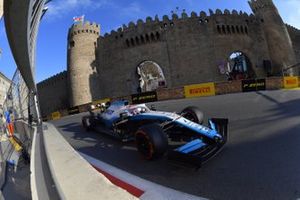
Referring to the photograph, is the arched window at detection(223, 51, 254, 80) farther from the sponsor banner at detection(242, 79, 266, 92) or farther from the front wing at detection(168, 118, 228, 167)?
the front wing at detection(168, 118, 228, 167)

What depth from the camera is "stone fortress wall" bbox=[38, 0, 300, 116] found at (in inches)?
1394

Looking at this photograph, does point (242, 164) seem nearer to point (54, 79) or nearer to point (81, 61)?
point (81, 61)

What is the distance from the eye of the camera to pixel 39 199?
2.62 meters

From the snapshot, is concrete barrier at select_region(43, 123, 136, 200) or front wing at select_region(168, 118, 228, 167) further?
front wing at select_region(168, 118, 228, 167)

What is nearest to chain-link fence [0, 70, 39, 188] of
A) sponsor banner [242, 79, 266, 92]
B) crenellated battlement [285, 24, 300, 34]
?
sponsor banner [242, 79, 266, 92]

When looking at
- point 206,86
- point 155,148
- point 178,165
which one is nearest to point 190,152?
Result: point 178,165

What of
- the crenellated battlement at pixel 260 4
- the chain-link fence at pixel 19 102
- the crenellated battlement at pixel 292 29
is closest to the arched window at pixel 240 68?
the crenellated battlement at pixel 260 4

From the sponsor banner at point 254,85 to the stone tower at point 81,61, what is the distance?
23442mm

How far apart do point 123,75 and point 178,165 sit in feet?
108

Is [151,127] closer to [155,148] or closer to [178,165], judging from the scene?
[155,148]

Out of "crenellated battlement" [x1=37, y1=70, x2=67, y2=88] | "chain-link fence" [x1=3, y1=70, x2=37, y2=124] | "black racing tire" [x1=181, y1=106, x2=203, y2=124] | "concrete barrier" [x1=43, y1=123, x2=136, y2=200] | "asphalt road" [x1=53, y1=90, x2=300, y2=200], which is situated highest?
"crenellated battlement" [x1=37, y1=70, x2=67, y2=88]

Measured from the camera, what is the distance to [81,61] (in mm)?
38531

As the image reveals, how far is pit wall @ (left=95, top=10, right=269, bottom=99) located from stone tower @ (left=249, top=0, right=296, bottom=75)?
1004 millimetres

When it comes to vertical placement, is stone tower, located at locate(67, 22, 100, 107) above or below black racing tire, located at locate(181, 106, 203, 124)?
above
